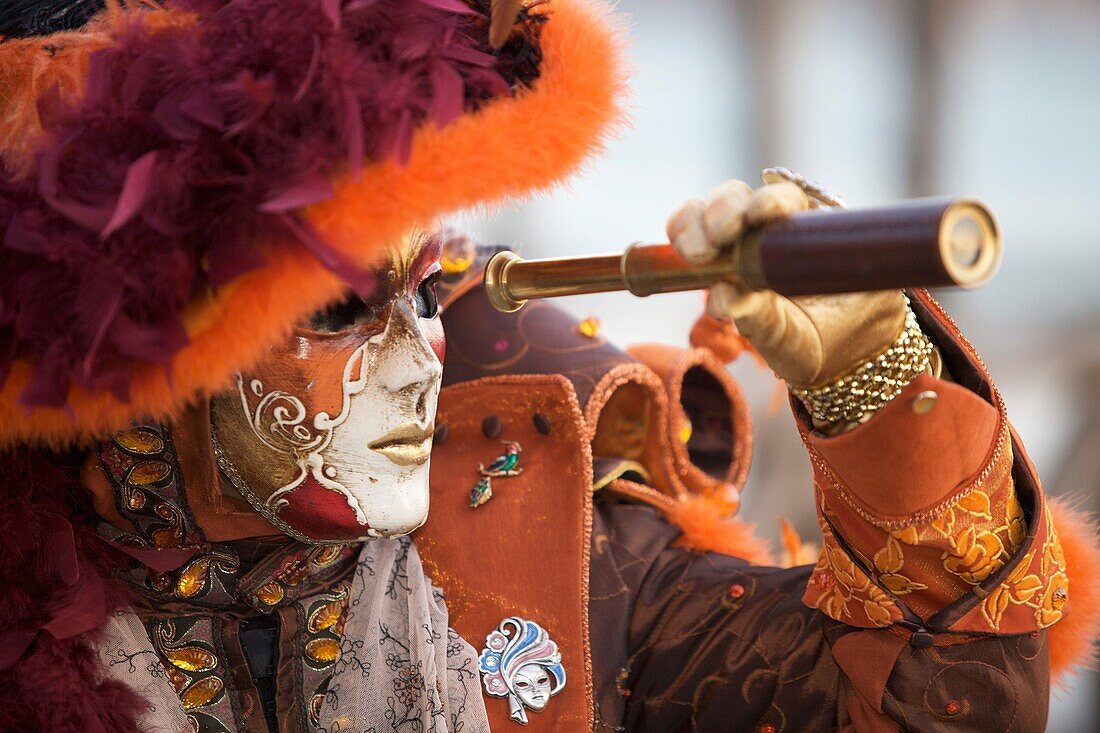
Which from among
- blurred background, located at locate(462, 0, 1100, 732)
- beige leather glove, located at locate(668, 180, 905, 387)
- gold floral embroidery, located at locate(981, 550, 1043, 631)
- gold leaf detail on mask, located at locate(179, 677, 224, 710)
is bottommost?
blurred background, located at locate(462, 0, 1100, 732)

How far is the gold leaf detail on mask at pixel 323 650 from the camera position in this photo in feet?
3.15

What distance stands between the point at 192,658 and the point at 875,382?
2.01 ft

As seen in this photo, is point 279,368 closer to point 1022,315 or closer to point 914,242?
point 914,242

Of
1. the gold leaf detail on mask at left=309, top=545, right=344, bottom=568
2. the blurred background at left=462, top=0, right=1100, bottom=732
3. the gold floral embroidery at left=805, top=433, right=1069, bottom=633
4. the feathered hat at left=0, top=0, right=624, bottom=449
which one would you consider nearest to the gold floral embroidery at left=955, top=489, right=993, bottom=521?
the gold floral embroidery at left=805, top=433, right=1069, bottom=633

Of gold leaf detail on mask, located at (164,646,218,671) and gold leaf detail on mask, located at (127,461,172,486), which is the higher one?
gold leaf detail on mask, located at (127,461,172,486)

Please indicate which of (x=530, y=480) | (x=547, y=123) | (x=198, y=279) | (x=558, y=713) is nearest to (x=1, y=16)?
(x=198, y=279)

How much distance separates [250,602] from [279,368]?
23cm

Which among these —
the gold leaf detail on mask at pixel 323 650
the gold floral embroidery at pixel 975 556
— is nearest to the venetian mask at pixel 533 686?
the gold leaf detail on mask at pixel 323 650

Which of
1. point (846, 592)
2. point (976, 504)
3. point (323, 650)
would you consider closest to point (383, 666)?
point (323, 650)

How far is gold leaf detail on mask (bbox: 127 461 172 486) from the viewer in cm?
91

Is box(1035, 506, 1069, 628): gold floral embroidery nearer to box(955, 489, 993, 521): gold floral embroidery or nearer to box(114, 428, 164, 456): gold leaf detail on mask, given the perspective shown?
box(955, 489, 993, 521): gold floral embroidery

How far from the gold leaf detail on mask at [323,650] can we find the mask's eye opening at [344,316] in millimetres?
293

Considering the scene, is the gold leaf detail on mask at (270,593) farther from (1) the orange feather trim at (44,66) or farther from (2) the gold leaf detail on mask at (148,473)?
(1) the orange feather trim at (44,66)

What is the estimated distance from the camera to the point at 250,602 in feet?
3.11
